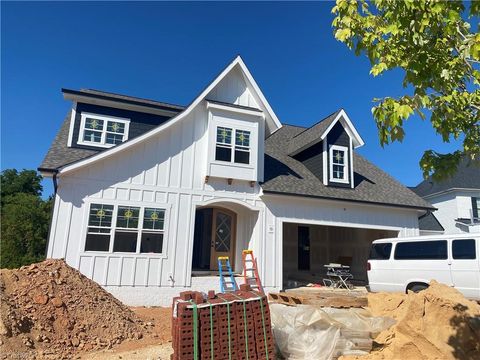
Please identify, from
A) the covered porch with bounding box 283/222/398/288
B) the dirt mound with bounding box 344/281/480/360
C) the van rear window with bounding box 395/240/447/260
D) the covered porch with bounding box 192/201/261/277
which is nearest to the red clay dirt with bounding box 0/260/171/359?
the dirt mound with bounding box 344/281/480/360

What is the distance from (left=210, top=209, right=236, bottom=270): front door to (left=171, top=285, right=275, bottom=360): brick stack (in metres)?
8.32

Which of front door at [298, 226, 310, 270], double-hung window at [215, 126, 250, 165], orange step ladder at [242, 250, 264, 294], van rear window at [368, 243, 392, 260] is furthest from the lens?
front door at [298, 226, 310, 270]

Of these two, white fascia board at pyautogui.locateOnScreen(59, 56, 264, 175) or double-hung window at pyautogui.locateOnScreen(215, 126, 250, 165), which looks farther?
double-hung window at pyautogui.locateOnScreen(215, 126, 250, 165)

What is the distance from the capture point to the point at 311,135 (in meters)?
16.7

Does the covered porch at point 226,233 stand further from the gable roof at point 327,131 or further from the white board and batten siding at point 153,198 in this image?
the gable roof at point 327,131

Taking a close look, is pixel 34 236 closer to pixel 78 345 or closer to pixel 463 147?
pixel 78 345

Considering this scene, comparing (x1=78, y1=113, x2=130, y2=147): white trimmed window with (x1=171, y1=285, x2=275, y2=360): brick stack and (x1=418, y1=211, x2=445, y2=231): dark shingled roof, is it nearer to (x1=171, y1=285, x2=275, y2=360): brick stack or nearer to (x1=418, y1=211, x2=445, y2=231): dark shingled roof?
(x1=171, y1=285, x2=275, y2=360): brick stack

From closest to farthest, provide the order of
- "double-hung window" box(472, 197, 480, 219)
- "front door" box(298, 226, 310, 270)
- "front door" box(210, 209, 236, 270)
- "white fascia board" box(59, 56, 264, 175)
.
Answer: "white fascia board" box(59, 56, 264, 175), "front door" box(210, 209, 236, 270), "front door" box(298, 226, 310, 270), "double-hung window" box(472, 197, 480, 219)

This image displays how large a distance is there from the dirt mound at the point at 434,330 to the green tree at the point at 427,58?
3.36m

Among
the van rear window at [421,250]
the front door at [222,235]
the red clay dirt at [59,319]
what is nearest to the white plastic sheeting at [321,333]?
the red clay dirt at [59,319]

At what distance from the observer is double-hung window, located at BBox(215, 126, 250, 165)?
13047mm

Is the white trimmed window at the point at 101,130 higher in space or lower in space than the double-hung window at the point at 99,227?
higher

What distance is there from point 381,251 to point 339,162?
5.00 metres

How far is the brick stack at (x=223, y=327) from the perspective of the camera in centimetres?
515
